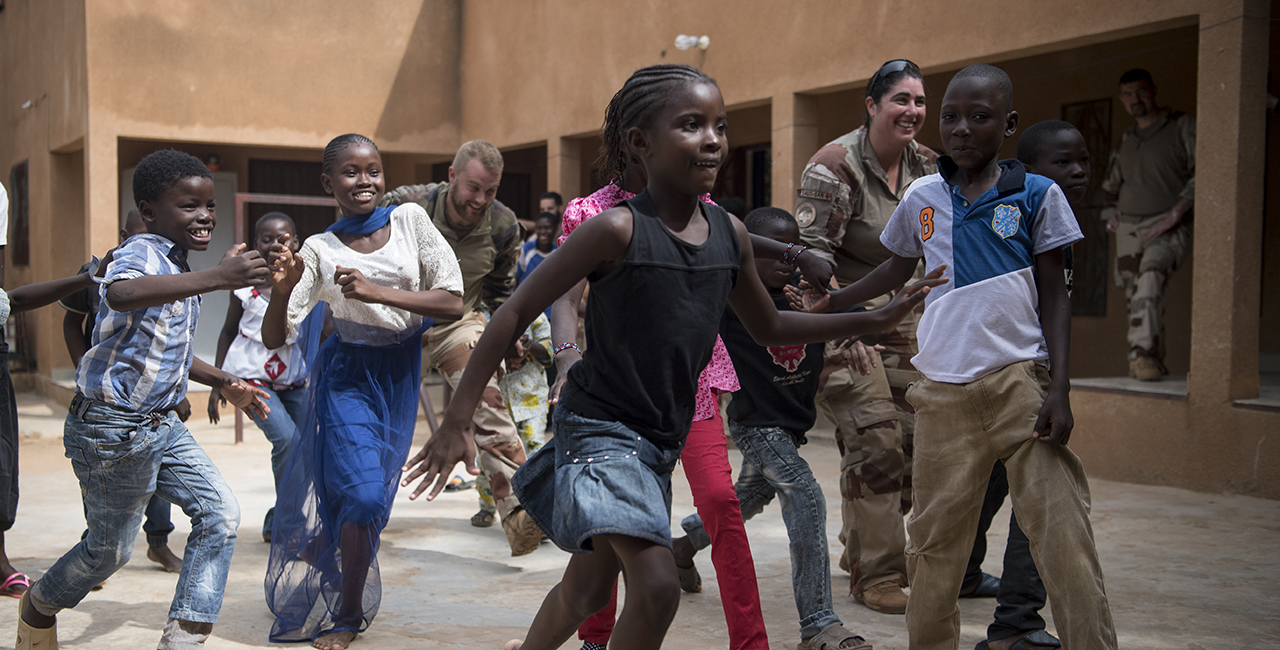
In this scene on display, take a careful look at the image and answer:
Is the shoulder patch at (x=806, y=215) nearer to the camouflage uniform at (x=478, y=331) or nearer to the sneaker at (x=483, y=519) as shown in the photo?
the camouflage uniform at (x=478, y=331)

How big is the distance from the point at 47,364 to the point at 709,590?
12098 mm

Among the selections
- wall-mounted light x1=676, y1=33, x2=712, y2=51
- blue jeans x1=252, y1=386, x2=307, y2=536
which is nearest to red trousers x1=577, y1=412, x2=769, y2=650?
blue jeans x1=252, y1=386, x2=307, y2=536

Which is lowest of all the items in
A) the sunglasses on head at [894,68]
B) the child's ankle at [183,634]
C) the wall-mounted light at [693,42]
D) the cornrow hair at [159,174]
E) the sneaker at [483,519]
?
the sneaker at [483,519]

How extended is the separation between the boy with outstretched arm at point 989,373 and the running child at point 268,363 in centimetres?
332

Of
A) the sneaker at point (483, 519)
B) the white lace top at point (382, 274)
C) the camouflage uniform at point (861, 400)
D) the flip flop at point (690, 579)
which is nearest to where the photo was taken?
the white lace top at point (382, 274)

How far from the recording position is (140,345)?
3.51m

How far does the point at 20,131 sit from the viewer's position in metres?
15.7

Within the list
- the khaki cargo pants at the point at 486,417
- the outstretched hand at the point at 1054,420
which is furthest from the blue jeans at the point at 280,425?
the outstretched hand at the point at 1054,420

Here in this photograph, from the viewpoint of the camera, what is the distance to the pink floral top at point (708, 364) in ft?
11.7

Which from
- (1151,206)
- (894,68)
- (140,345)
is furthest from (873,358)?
(1151,206)

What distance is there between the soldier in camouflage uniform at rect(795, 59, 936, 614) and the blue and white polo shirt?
97 centimetres

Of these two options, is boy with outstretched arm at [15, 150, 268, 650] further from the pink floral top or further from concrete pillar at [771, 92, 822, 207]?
concrete pillar at [771, 92, 822, 207]

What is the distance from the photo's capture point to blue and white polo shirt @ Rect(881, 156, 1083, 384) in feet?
10.2

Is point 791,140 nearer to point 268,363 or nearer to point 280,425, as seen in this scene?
point 268,363
